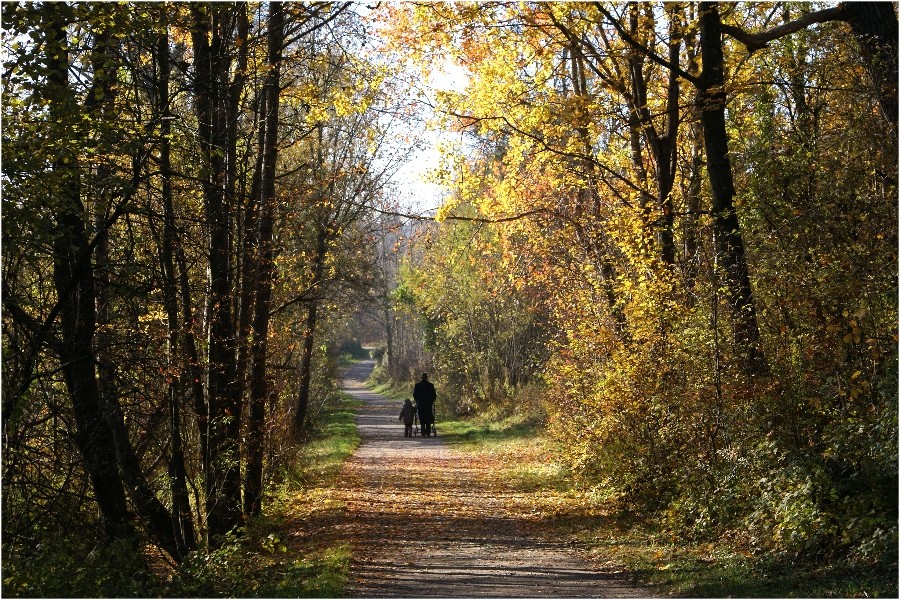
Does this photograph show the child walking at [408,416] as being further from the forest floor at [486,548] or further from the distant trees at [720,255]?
the distant trees at [720,255]

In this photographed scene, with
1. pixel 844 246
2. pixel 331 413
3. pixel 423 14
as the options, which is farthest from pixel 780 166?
pixel 331 413

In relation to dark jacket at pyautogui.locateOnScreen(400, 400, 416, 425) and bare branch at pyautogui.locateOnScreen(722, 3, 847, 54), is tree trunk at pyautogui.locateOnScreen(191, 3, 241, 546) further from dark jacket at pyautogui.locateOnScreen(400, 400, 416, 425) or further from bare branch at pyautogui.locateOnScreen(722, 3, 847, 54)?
dark jacket at pyautogui.locateOnScreen(400, 400, 416, 425)

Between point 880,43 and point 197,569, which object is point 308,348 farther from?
point 880,43

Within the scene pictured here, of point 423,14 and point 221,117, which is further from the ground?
point 423,14

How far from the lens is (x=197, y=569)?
9617mm

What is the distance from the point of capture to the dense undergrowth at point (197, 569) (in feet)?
26.6

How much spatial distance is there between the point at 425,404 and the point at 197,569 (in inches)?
767

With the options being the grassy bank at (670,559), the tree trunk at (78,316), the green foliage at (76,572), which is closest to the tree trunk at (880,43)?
the grassy bank at (670,559)

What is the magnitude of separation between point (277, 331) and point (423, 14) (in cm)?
632

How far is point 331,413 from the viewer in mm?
37375

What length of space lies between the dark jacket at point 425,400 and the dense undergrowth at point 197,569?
49.7 feet

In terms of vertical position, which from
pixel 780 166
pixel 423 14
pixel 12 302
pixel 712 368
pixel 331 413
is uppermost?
pixel 423 14

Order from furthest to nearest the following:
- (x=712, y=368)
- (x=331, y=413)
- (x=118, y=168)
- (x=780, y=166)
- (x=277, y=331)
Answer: (x=331, y=413) < (x=277, y=331) < (x=712, y=368) < (x=780, y=166) < (x=118, y=168)

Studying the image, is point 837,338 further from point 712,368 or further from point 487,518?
point 487,518
